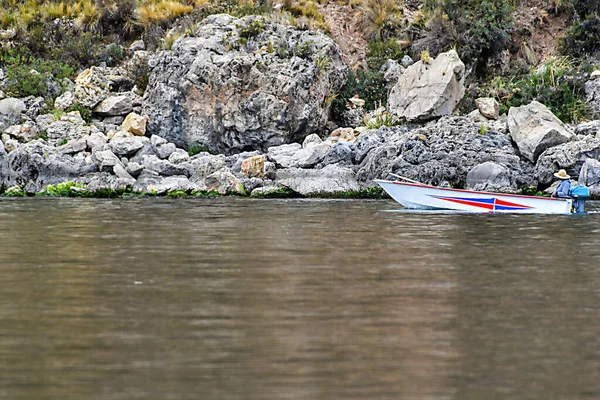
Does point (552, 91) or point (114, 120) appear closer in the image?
point (552, 91)

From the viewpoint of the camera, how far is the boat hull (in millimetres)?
23922

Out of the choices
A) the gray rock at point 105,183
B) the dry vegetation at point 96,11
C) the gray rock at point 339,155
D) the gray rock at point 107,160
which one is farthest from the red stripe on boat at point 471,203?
the dry vegetation at point 96,11

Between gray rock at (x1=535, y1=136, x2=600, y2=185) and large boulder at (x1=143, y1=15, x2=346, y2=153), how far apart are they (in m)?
9.37

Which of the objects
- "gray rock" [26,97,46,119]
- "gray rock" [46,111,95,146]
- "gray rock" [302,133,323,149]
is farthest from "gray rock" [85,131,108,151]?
"gray rock" [302,133,323,149]

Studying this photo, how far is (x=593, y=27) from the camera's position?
4016 cm

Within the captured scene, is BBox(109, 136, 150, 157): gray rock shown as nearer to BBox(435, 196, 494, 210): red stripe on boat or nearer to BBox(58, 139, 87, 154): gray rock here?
BBox(58, 139, 87, 154): gray rock

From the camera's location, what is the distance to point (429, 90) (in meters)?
34.6

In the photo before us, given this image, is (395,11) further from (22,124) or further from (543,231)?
(543,231)

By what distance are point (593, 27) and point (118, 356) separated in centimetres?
3563

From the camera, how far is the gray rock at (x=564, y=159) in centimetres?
2964

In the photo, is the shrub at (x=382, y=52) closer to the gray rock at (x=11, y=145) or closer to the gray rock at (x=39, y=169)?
the gray rock at (x=39, y=169)

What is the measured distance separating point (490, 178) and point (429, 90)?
6099 mm

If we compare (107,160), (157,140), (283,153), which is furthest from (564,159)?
(107,160)

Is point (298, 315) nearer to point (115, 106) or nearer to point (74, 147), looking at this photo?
point (74, 147)
